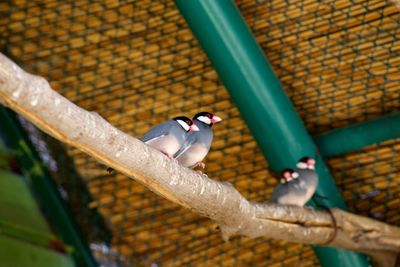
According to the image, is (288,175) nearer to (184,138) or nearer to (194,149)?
(194,149)

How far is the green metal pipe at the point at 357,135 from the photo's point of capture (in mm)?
3768

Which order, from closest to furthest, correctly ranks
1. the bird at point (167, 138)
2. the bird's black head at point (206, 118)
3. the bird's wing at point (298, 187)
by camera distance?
the bird at point (167, 138)
the bird's black head at point (206, 118)
the bird's wing at point (298, 187)

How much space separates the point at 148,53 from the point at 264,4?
0.57m

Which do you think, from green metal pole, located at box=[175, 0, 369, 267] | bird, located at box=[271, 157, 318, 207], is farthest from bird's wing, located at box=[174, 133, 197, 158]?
bird, located at box=[271, 157, 318, 207]

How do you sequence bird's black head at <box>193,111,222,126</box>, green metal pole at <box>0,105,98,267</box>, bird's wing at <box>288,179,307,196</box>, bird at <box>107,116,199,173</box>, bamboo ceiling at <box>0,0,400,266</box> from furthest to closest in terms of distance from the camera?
green metal pole at <box>0,105,98,267</box>
bamboo ceiling at <box>0,0,400,266</box>
bird's wing at <box>288,179,307,196</box>
bird's black head at <box>193,111,222,126</box>
bird at <box>107,116,199,173</box>

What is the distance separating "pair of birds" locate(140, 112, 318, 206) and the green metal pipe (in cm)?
16

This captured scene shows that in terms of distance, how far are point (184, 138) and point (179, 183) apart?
1.26 feet

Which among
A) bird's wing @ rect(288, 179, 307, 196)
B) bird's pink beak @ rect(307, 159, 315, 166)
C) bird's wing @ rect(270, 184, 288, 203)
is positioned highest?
bird's pink beak @ rect(307, 159, 315, 166)

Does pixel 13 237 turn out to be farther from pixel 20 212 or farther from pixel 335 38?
pixel 335 38

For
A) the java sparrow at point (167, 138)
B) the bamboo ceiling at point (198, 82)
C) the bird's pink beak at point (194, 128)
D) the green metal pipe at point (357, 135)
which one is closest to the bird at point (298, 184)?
the green metal pipe at point (357, 135)

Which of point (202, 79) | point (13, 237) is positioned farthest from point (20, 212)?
point (202, 79)

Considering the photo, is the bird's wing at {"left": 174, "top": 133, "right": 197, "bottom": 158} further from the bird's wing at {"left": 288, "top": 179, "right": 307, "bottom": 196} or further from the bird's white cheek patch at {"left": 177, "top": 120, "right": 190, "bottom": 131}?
the bird's wing at {"left": 288, "top": 179, "right": 307, "bottom": 196}

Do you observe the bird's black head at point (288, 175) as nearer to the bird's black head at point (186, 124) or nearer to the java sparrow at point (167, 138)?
the bird's black head at point (186, 124)

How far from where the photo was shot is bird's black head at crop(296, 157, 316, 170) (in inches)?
143
